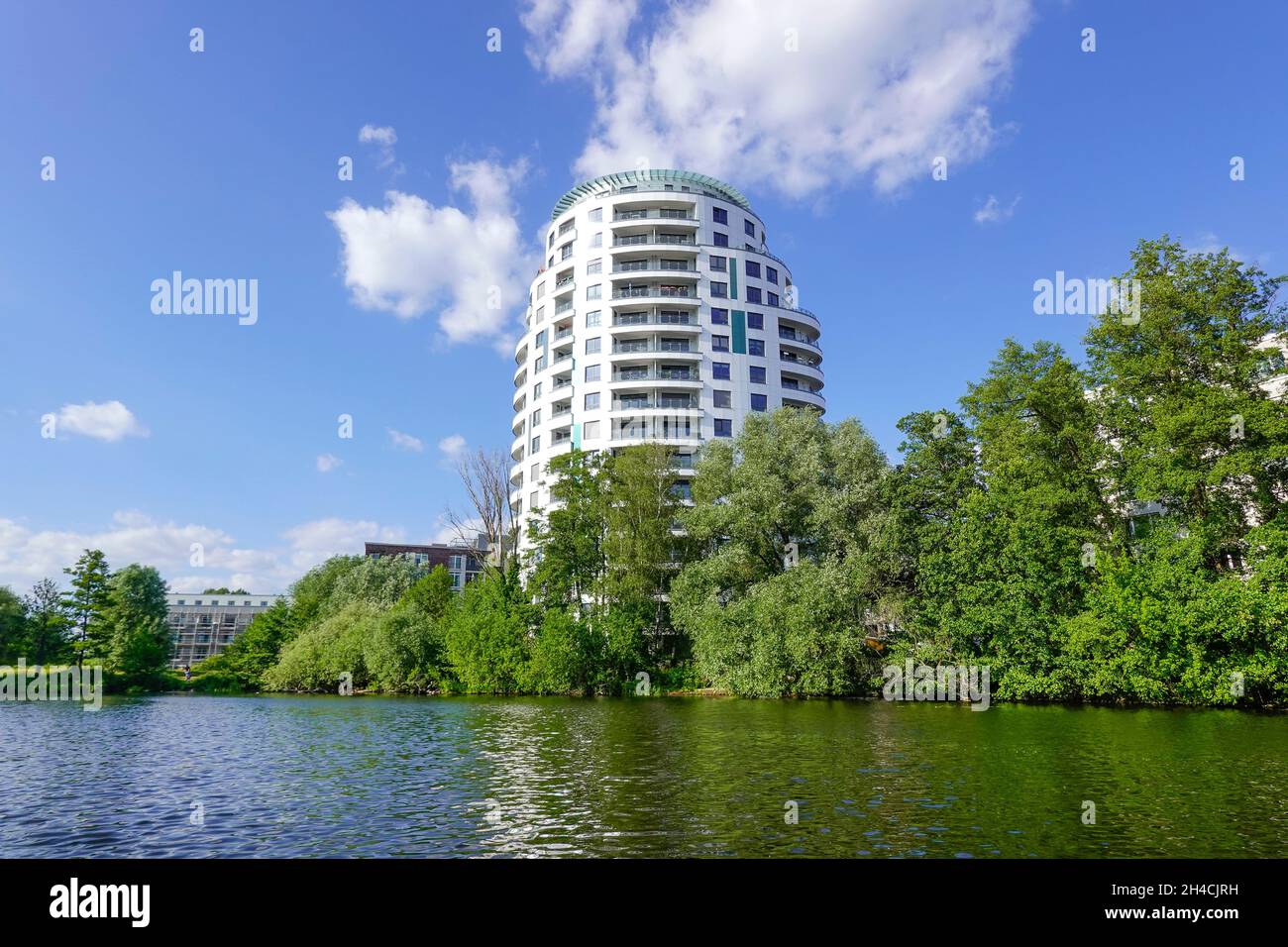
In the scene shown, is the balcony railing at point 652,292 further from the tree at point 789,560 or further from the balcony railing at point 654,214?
the tree at point 789,560

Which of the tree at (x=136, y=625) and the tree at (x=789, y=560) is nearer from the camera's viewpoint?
the tree at (x=789, y=560)

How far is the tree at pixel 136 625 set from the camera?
76312mm

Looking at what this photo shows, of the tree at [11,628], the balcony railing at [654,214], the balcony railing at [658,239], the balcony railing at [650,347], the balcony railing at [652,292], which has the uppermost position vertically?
the balcony railing at [654,214]

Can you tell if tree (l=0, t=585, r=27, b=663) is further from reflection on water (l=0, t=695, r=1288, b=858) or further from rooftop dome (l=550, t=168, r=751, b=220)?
rooftop dome (l=550, t=168, r=751, b=220)

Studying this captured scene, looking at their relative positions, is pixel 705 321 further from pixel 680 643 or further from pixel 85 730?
pixel 85 730

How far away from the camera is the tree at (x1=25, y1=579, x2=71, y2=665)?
74581 millimetres

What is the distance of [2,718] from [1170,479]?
59627mm

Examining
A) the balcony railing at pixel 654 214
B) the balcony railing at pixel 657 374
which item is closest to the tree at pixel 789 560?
the balcony railing at pixel 657 374

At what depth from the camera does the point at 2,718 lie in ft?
129

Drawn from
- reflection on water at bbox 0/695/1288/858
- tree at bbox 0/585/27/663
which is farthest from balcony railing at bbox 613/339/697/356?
tree at bbox 0/585/27/663

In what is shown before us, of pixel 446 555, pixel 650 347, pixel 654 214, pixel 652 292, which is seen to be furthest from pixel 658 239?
pixel 446 555

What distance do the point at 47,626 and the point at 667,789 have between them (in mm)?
85022

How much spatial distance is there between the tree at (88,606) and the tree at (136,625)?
946mm

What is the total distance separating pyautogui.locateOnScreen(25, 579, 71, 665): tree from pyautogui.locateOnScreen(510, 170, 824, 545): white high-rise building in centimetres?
4515
